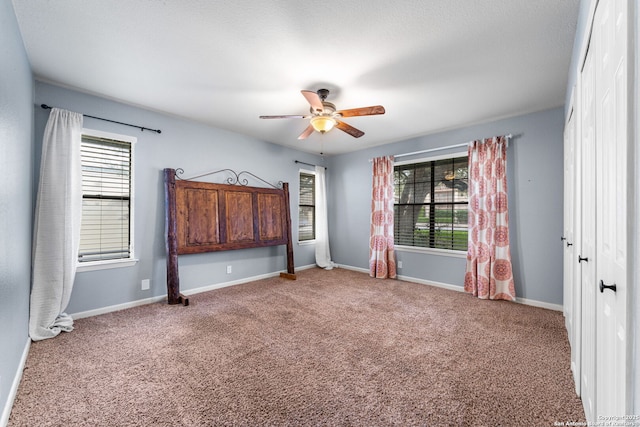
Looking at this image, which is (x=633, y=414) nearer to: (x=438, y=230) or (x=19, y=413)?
(x=19, y=413)

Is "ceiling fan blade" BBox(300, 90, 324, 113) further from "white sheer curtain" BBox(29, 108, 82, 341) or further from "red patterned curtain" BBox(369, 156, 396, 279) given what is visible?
"white sheer curtain" BBox(29, 108, 82, 341)

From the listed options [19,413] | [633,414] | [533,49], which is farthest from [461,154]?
[19,413]

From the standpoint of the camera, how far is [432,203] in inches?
177

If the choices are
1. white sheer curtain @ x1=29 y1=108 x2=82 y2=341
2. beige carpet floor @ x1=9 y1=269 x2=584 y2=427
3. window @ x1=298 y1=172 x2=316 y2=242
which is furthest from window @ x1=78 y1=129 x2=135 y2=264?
window @ x1=298 y1=172 x2=316 y2=242

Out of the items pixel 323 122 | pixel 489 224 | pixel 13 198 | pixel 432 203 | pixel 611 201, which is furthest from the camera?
pixel 432 203

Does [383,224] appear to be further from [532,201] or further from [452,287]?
[532,201]

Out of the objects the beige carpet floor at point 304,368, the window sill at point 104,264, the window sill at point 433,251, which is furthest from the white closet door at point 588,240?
the window sill at point 104,264

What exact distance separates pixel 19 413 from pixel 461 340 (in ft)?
10.5

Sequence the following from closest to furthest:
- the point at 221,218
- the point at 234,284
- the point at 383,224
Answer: the point at 221,218
the point at 234,284
the point at 383,224

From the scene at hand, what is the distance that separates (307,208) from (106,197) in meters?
3.38

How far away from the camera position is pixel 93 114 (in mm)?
3105

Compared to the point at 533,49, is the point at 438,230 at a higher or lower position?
lower

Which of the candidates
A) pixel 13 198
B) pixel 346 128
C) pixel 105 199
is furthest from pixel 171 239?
pixel 346 128

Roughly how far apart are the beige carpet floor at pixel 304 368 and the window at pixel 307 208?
2.38m
